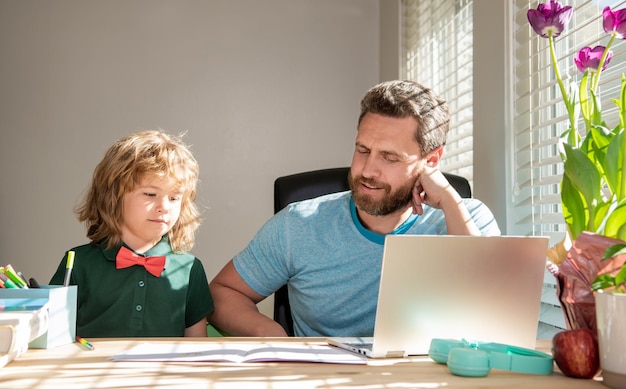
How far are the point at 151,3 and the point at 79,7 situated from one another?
1.20 feet

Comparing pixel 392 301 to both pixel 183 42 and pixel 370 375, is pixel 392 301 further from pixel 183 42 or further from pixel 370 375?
pixel 183 42

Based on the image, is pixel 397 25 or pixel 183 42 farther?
pixel 183 42

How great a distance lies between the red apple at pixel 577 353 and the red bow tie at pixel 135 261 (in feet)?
3.16

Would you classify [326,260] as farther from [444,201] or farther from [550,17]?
[550,17]

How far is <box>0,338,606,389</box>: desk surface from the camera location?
883 mm

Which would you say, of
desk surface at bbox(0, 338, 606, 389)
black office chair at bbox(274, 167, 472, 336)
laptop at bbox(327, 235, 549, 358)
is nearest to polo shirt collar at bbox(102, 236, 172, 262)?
black office chair at bbox(274, 167, 472, 336)

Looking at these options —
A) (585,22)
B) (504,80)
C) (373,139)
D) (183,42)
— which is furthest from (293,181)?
(183,42)

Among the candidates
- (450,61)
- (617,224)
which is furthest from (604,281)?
(450,61)

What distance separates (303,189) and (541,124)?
646 mm

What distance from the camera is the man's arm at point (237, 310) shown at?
63.7 inches

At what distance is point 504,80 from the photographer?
6.57ft

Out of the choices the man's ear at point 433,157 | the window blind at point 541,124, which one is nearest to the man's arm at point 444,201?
the man's ear at point 433,157

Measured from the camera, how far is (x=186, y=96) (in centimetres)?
375

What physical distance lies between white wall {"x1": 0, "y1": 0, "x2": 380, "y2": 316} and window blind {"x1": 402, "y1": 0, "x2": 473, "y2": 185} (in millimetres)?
667
